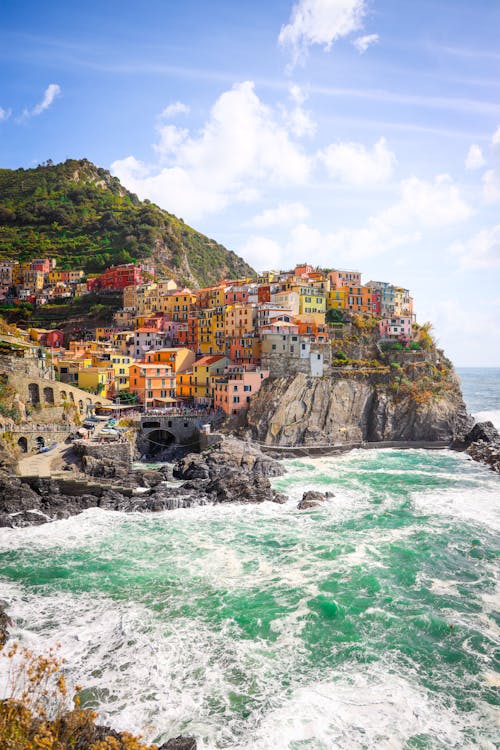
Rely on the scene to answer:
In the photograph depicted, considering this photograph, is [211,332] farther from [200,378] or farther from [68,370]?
[68,370]

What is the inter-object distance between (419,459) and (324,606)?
35.4 meters

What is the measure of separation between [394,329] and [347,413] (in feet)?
59.5

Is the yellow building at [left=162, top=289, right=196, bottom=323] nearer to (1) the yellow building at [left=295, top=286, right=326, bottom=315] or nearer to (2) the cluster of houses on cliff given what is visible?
(2) the cluster of houses on cliff

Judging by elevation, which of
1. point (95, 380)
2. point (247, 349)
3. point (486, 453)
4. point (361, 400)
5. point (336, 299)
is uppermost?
point (336, 299)

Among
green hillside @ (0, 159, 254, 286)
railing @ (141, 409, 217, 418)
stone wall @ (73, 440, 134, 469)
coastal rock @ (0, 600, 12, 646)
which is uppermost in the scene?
green hillside @ (0, 159, 254, 286)

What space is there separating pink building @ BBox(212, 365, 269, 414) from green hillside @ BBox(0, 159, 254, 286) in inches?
2383

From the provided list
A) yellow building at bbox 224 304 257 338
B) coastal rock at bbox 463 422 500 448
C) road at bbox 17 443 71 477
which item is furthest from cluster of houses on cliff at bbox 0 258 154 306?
coastal rock at bbox 463 422 500 448

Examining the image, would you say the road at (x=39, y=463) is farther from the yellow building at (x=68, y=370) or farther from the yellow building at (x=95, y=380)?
the yellow building at (x=68, y=370)

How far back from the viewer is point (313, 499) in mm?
38594

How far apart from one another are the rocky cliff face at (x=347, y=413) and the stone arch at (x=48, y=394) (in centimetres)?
2139

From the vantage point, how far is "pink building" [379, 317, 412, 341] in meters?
71.6

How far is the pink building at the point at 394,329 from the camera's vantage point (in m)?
71.6

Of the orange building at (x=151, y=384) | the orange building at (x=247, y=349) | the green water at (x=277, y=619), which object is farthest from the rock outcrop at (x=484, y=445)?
the orange building at (x=151, y=384)

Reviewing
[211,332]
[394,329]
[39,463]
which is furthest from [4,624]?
[394,329]
